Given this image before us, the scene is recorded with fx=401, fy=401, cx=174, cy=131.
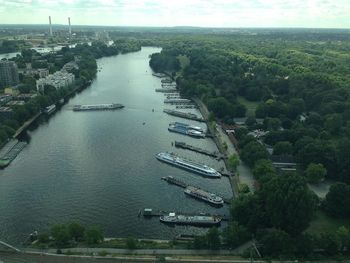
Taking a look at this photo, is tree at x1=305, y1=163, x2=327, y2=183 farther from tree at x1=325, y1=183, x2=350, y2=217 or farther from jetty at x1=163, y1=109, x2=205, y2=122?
jetty at x1=163, y1=109, x2=205, y2=122

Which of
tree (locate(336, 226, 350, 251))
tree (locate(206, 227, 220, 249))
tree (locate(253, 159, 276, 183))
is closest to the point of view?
tree (locate(336, 226, 350, 251))

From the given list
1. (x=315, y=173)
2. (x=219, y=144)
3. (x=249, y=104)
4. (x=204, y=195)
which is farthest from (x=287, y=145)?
(x=249, y=104)

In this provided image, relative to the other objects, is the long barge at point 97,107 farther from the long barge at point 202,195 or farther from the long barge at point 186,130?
the long barge at point 202,195

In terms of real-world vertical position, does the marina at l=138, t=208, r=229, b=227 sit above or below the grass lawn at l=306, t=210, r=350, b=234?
below

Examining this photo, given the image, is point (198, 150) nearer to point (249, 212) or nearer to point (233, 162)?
point (233, 162)

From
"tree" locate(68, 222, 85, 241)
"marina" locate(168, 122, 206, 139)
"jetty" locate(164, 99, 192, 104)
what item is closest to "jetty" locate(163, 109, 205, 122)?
"marina" locate(168, 122, 206, 139)

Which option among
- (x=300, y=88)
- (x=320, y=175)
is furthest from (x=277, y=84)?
(x=320, y=175)
